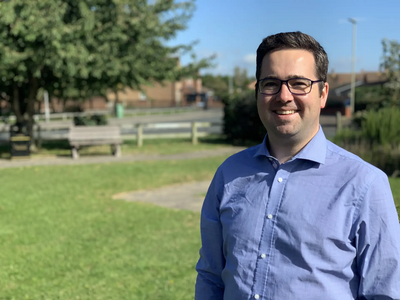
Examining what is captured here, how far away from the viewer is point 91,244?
18.6 ft

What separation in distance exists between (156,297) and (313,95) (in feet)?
10.3

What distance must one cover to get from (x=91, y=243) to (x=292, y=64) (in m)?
4.59

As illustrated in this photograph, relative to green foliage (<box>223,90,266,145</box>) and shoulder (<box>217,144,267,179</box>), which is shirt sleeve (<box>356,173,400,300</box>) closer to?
shoulder (<box>217,144,267,179</box>)

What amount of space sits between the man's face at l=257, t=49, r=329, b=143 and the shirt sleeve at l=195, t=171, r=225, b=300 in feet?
1.35

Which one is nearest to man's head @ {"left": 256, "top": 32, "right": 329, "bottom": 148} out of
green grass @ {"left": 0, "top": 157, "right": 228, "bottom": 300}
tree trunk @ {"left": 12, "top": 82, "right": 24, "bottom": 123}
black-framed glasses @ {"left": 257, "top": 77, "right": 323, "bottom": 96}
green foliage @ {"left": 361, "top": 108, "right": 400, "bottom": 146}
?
black-framed glasses @ {"left": 257, "top": 77, "right": 323, "bottom": 96}

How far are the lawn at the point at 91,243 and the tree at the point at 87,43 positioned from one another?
404 cm

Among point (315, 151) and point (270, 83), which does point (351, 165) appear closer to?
point (315, 151)

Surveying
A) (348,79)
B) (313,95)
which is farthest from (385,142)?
(348,79)

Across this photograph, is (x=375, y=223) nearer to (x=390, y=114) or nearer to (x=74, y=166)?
(x=390, y=114)

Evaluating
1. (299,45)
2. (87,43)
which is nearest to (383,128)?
(87,43)

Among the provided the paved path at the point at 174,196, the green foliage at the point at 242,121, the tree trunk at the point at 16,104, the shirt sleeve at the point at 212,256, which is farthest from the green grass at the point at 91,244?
the green foliage at the point at 242,121

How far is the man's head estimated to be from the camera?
175 cm

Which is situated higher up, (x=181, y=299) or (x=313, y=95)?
(x=313, y=95)

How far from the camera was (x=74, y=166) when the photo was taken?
474 inches
